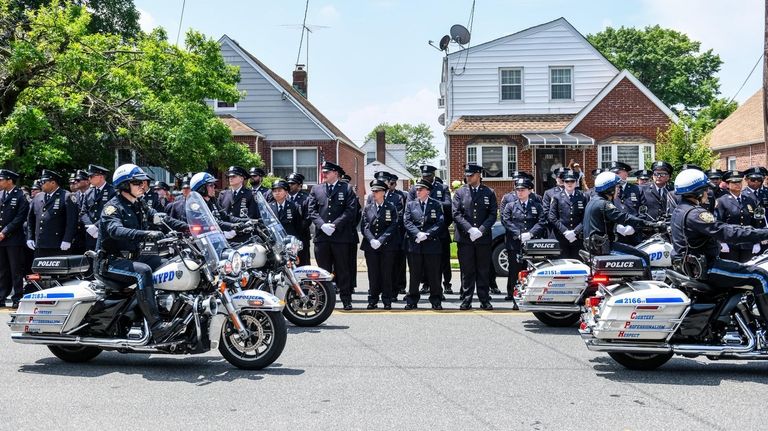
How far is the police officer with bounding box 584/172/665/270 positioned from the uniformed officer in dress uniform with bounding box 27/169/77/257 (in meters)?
8.03

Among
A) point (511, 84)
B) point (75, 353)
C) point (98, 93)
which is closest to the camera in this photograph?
point (75, 353)

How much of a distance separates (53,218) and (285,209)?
3667mm

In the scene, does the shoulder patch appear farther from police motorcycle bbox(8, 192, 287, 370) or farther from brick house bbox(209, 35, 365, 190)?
→ brick house bbox(209, 35, 365, 190)

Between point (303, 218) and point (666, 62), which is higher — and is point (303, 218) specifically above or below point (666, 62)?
below

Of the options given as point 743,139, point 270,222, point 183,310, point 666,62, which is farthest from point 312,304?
point 666,62

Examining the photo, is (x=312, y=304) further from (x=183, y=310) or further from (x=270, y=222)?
(x=183, y=310)

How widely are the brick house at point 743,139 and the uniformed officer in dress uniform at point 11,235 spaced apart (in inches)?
1201

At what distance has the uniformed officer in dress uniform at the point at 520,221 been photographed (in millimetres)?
12805

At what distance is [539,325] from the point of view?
11.0 m

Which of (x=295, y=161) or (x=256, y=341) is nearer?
(x=256, y=341)

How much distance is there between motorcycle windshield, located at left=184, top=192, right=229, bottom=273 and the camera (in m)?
8.08

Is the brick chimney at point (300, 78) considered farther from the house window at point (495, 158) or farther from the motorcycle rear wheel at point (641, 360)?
the motorcycle rear wheel at point (641, 360)

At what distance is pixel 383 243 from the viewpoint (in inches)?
492

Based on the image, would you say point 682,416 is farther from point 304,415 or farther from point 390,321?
point 390,321
